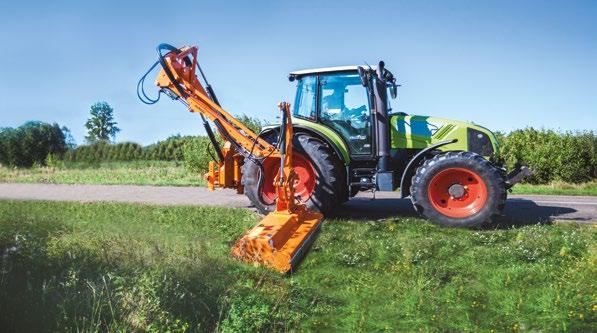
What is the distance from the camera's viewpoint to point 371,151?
9.08m

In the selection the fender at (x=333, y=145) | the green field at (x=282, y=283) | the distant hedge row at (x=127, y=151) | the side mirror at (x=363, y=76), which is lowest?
the green field at (x=282, y=283)

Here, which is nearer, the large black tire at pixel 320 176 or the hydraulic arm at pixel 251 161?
the hydraulic arm at pixel 251 161

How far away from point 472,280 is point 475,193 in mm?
2752

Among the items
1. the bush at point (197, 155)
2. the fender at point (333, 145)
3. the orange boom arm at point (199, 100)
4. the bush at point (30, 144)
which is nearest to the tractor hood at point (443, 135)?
the fender at point (333, 145)

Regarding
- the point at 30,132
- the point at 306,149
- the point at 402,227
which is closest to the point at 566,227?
the point at 402,227

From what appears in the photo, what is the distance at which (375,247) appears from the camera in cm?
692

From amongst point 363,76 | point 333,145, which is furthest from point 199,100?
point 363,76

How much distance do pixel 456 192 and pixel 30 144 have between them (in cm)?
2542

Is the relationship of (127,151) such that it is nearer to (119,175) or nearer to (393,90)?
(119,175)

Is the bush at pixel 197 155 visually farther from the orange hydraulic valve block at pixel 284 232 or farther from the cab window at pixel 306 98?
the orange hydraulic valve block at pixel 284 232

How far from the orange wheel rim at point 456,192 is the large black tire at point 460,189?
0.02 meters

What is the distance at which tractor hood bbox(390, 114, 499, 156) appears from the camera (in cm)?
897

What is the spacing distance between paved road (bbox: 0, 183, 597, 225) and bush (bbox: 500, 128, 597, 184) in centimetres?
516

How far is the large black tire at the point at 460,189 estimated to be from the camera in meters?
8.02
